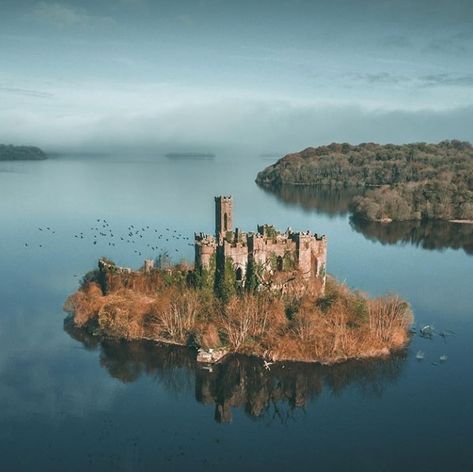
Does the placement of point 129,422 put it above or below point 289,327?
below

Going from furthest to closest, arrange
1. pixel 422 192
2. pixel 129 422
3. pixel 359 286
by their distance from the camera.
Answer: pixel 422 192 < pixel 359 286 < pixel 129 422

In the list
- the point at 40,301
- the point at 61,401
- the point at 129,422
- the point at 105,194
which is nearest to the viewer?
the point at 129,422

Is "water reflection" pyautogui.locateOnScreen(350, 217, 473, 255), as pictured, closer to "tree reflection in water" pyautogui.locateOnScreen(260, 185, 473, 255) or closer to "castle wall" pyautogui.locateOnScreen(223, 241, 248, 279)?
"tree reflection in water" pyautogui.locateOnScreen(260, 185, 473, 255)

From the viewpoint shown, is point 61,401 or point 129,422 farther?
point 61,401

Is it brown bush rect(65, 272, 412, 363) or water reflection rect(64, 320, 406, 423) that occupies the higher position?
brown bush rect(65, 272, 412, 363)

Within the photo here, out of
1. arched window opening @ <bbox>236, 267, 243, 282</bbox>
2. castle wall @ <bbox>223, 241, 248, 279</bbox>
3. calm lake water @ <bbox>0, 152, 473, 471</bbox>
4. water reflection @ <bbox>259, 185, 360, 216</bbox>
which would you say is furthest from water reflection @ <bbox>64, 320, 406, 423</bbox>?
water reflection @ <bbox>259, 185, 360, 216</bbox>

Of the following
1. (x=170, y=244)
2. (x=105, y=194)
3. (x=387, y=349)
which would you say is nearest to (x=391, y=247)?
(x=170, y=244)

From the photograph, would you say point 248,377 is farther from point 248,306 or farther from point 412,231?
point 412,231

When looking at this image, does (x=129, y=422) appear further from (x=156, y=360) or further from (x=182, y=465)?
(x=156, y=360)
